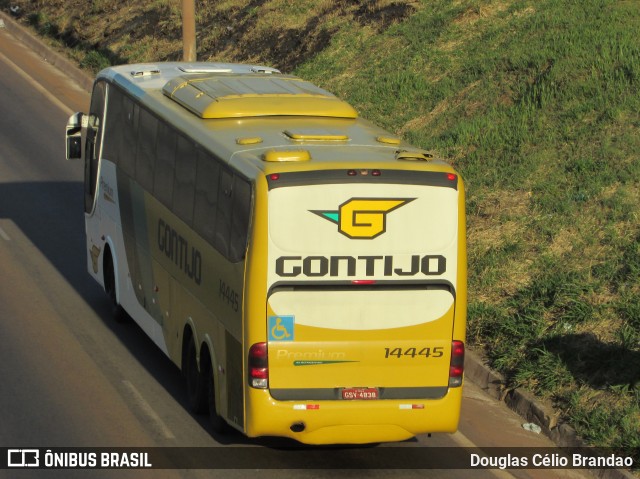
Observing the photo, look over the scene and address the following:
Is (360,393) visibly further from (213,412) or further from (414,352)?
(213,412)

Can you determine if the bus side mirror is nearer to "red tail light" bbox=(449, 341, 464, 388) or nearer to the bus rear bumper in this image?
the bus rear bumper

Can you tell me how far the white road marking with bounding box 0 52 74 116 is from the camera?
96.7 ft

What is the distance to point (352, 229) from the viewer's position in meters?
11.9

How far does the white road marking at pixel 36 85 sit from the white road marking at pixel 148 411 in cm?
1515

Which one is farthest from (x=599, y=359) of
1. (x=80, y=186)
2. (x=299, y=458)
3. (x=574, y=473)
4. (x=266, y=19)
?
(x=266, y=19)

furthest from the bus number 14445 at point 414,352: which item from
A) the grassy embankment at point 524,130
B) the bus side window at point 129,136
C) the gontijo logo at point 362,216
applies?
the bus side window at point 129,136

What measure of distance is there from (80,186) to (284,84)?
8.88m

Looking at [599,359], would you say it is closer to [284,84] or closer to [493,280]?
[493,280]

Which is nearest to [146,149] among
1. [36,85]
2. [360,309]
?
[360,309]

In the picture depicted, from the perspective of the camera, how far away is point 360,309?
12047 mm

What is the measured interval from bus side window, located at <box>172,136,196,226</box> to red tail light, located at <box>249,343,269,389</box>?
7.55ft

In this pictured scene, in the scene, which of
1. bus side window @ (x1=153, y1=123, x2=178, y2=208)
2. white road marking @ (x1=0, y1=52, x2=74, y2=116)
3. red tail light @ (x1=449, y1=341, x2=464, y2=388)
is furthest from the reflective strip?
white road marking @ (x1=0, y1=52, x2=74, y2=116)

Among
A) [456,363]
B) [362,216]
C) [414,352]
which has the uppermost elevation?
[362,216]

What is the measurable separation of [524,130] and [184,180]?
28.1 feet
